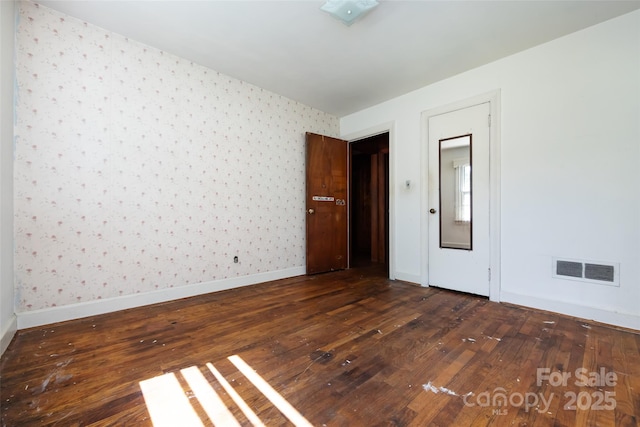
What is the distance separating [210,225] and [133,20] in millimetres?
2215

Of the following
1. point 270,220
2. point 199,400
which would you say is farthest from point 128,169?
point 199,400

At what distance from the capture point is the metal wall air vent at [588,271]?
237 centimetres

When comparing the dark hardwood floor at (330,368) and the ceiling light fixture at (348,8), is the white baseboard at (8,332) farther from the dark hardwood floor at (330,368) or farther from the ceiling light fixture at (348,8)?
the ceiling light fixture at (348,8)

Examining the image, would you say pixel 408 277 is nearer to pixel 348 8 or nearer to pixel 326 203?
pixel 326 203

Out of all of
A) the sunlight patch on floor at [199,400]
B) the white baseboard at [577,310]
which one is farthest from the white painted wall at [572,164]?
the sunlight patch on floor at [199,400]

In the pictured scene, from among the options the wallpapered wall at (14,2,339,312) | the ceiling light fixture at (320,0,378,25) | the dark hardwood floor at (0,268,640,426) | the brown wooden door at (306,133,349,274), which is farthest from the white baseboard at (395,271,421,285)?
the ceiling light fixture at (320,0,378,25)

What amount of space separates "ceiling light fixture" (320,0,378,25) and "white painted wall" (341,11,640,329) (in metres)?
1.83

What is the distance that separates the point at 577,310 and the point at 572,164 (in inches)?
55.6

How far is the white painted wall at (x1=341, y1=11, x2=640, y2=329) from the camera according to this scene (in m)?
2.32

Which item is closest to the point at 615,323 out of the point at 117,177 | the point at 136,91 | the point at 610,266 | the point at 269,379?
the point at 610,266

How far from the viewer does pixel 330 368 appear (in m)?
1.68

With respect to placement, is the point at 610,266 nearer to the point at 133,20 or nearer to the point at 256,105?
the point at 256,105

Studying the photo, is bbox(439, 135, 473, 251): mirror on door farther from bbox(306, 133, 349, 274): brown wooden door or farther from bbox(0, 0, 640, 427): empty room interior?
bbox(306, 133, 349, 274): brown wooden door

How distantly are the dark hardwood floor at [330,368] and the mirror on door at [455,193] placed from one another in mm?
953
